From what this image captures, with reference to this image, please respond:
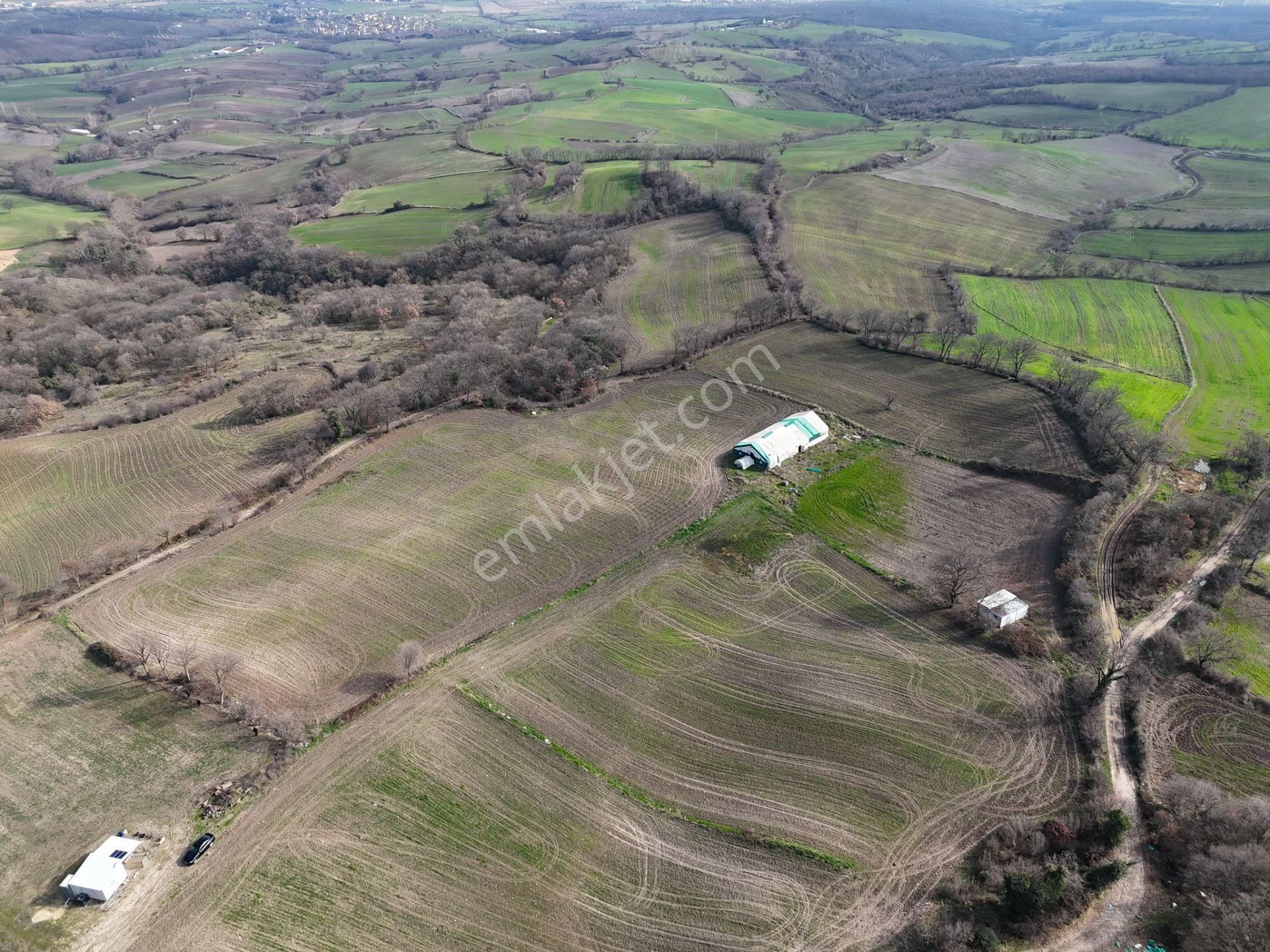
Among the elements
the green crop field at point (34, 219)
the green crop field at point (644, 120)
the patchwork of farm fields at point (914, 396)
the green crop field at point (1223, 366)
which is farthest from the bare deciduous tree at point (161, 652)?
the green crop field at point (644, 120)

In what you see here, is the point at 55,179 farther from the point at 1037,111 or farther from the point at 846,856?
the point at 1037,111

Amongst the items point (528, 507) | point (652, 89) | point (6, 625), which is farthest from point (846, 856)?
point (652, 89)

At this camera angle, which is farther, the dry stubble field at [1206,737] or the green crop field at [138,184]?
the green crop field at [138,184]

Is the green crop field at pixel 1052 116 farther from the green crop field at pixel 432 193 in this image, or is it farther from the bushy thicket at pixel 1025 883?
the bushy thicket at pixel 1025 883

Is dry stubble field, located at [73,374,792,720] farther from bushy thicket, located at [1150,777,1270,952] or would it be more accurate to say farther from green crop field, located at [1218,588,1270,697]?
green crop field, located at [1218,588,1270,697]

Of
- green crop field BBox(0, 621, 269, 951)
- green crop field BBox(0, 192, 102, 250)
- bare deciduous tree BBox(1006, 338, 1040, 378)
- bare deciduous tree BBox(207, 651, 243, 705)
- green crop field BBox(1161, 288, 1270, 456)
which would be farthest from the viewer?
green crop field BBox(0, 192, 102, 250)

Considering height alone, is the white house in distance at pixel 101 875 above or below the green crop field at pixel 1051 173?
below

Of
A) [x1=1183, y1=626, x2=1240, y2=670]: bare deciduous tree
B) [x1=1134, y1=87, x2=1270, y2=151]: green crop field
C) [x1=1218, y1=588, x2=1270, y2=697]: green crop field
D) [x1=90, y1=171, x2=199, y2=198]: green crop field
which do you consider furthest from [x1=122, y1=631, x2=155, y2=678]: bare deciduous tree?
[x1=1134, y1=87, x2=1270, y2=151]: green crop field
